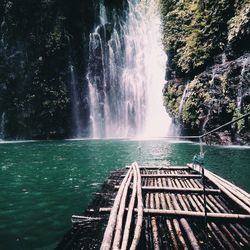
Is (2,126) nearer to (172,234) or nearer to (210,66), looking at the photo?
(210,66)

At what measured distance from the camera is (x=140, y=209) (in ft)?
17.9

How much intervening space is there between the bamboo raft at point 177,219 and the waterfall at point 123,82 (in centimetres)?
3155

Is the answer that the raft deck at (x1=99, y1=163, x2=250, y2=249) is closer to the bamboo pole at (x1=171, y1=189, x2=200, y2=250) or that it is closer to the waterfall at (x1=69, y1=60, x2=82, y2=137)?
the bamboo pole at (x1=171, y1=189, x2=200, y2=250)

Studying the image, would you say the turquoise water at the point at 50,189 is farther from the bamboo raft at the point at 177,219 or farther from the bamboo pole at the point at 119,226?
the bamboo pole at the point at 119,226

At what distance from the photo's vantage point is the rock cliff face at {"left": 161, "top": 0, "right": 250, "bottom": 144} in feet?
72.9

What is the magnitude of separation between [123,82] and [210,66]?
753 inches

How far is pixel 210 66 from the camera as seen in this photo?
2619 centimetres

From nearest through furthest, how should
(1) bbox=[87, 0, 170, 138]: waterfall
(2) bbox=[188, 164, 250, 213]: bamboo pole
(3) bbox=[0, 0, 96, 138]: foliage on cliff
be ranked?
(2) bbox=[188, 164, 250, 213]: bamboo pole → (3) bbox=[0, 0, 96, 138]: foliage on cliff → (1) bbox=[87, 0, 170, 138]: waterfall

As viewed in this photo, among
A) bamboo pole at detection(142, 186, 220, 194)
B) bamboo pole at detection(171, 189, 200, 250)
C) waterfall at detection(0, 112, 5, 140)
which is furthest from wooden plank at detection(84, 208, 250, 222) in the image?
waterfall at detection(0, 112, 5, 140)

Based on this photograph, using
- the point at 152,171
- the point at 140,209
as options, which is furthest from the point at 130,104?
the point at 140,209

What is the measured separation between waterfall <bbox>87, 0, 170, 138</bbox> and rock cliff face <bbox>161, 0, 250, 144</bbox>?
30.0 feet

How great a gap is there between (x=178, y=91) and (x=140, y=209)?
2517 centimetres

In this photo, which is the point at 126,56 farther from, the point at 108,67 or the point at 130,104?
the point at 130,104

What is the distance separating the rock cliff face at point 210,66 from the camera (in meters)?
22.2
